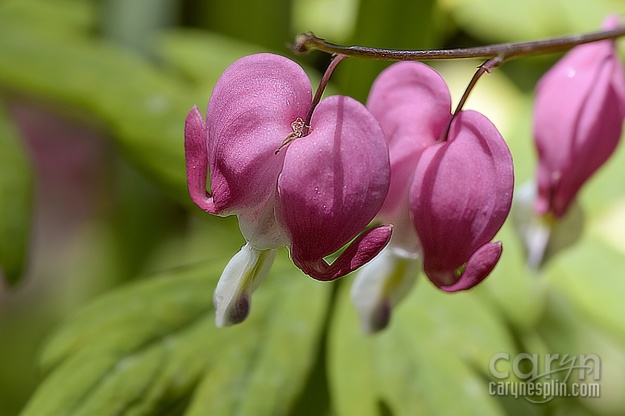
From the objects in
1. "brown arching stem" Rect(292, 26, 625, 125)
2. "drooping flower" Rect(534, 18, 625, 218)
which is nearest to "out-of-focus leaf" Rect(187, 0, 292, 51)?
"drooping flower" Rect(534, 18, 625, 218)

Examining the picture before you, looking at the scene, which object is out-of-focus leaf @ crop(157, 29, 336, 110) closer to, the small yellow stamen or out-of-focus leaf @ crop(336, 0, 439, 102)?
out-of-focus leaf @ crop(336, 0, 439, 102)

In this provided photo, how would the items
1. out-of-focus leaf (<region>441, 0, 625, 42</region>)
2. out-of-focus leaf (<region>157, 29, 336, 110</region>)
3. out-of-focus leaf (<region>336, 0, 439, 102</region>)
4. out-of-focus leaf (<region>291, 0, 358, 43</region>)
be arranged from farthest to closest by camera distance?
out-of-focus leaf (<region>291, 0, 358, 43</region>)
out-of-focus leaf (<region>441, 0, 625, 42</region>)
out-of-focus leaf (<region>157, 29, 336, 110</region>)
out-of-focus leaf (<region>336, 0, 439, 102</region>)

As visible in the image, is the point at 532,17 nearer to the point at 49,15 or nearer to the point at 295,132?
the point at 49,15

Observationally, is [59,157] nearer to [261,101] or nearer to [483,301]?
[483,301]

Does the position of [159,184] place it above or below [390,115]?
below

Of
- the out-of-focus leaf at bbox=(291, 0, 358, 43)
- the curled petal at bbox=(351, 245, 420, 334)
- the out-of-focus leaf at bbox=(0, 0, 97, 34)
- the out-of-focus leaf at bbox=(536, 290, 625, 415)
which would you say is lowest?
the out-of-focus leaf at bbox=(536, 290, 625, 415)

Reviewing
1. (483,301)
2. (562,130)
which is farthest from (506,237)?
(562,130)
